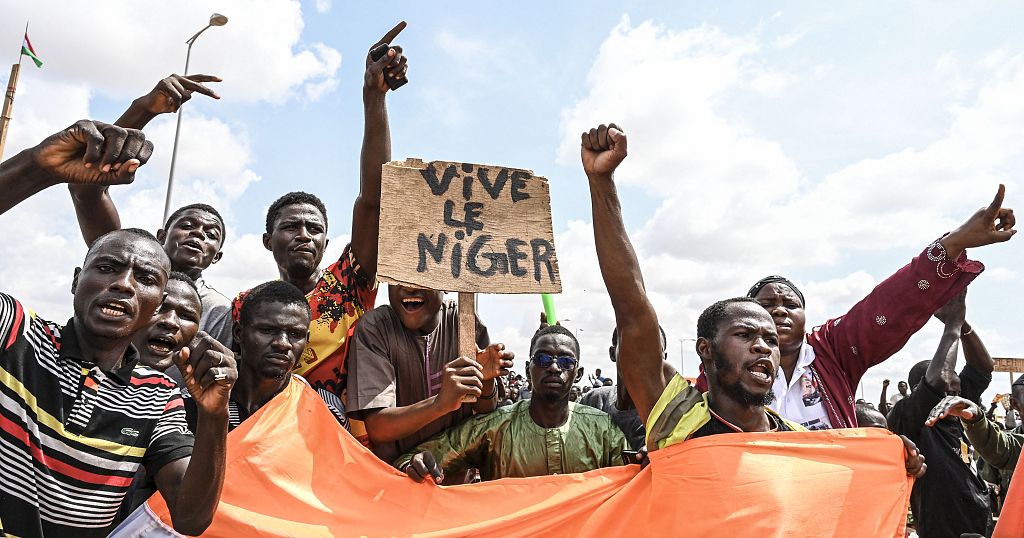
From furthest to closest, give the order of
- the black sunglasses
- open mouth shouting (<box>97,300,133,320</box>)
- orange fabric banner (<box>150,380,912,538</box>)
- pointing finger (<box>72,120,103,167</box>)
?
the black sunglasses < orange fabric banner (<box>150,380,912,538</box>) < open mouth shouting (<box>97,300,133,320</box>) < pointing finger (<box>72,120,103,167</box>)

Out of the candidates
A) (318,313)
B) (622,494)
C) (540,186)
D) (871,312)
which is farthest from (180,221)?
(871,312)

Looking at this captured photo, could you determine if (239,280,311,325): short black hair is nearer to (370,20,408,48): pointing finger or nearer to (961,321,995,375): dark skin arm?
(370,20,408,48): pointing finger

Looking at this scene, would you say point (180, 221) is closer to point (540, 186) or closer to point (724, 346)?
point (540, 186)

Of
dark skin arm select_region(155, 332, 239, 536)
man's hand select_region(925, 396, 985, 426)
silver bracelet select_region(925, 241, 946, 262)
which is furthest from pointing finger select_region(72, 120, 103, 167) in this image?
man's hand select_region(925, 396, 985, 426)

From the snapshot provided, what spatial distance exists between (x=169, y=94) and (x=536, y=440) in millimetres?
2566

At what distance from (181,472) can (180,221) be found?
2346 millimetres

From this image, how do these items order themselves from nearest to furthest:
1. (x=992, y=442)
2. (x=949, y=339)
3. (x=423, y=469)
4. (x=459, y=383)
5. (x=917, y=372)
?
(x=459, y=383), (x=423, y=469), (x=949, y=339), (x=992, y=442), (x=917, y=372)

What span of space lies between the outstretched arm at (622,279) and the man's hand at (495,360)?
0.58 meters

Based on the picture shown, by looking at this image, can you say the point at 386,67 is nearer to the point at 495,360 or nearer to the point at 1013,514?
the point at 495,360

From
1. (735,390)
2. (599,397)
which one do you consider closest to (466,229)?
(735,390)

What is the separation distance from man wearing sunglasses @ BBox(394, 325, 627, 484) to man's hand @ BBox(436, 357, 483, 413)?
57cm

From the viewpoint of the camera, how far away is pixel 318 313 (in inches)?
163

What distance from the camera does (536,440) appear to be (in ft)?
13.4

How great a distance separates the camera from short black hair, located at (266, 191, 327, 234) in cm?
465
